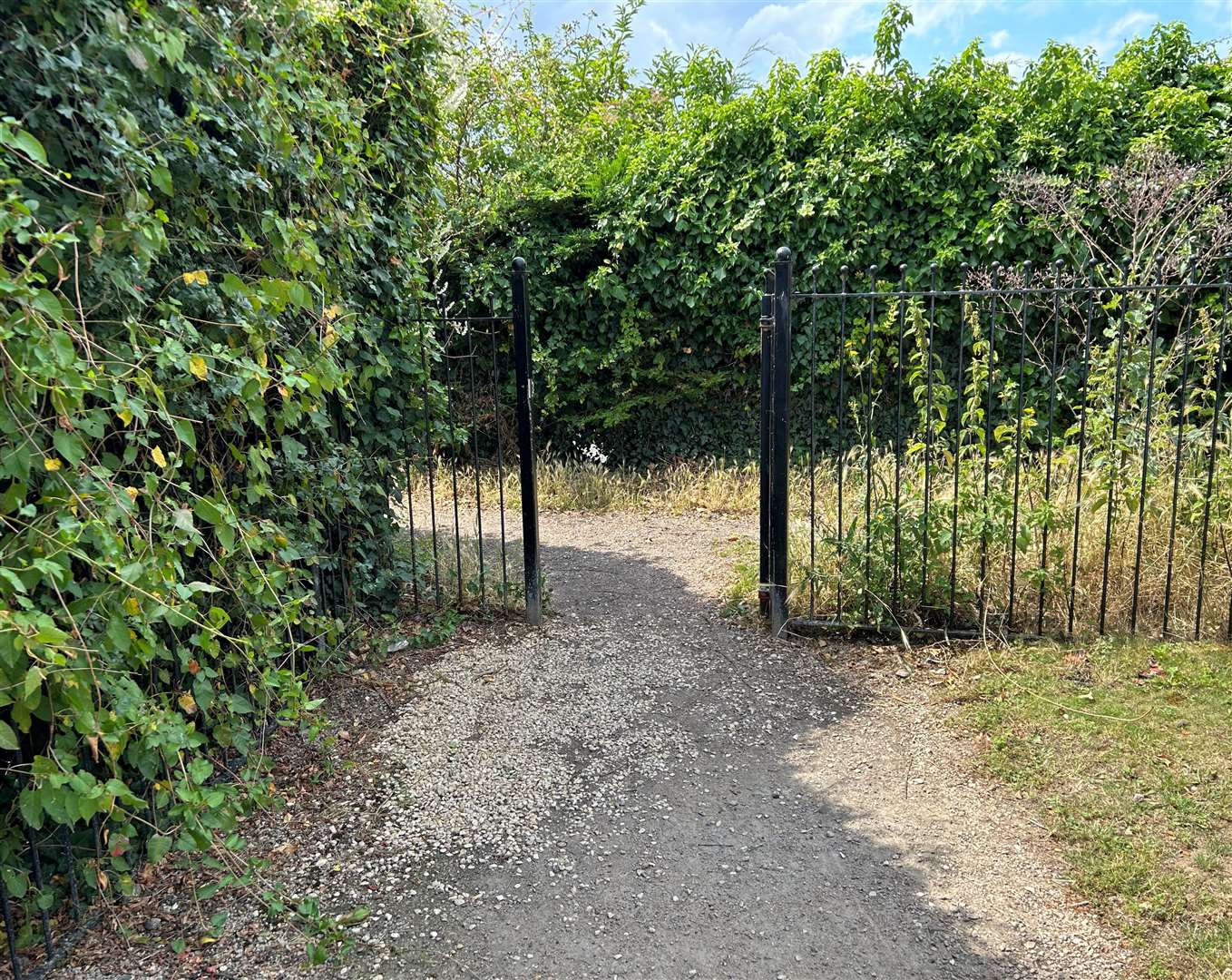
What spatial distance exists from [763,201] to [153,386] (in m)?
6.41

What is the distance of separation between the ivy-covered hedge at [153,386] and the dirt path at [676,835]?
0.58 m

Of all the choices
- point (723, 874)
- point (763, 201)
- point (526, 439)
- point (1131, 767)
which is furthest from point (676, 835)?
point (763, 201)

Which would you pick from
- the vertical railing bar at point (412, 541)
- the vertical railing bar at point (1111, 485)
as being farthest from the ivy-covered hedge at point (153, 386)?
the vertical railing bar at point (1111, 485)

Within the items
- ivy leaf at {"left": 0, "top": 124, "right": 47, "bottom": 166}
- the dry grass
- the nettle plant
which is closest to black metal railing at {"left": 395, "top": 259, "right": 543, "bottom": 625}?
the dry grass

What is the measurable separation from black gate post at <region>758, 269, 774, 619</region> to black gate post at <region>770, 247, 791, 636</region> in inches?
2.5

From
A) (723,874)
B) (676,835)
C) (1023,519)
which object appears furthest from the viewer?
(1023,519)

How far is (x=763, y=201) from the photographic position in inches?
303

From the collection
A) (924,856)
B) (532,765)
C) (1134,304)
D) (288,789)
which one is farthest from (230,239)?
(1134,304)

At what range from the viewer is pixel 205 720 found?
2947mm

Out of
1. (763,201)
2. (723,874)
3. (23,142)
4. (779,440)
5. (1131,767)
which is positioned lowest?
(723,874)

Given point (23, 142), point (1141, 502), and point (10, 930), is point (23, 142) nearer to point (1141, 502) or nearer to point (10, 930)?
point (10, 930)

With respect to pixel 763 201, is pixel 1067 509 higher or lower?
lower

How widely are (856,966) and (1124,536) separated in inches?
135

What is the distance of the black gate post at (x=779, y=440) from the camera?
4.62 metres
